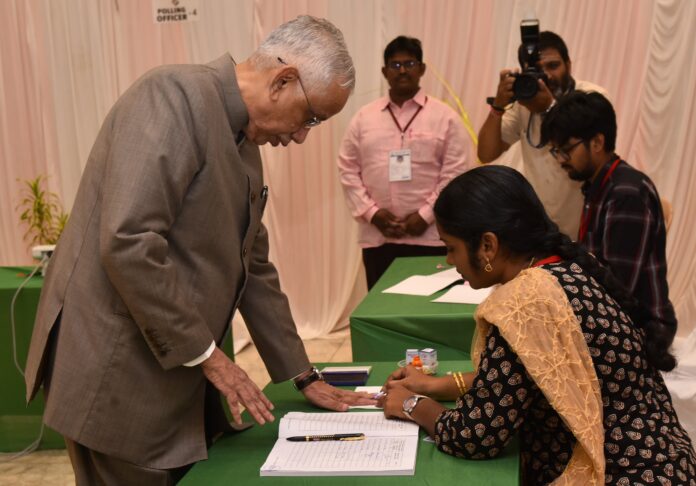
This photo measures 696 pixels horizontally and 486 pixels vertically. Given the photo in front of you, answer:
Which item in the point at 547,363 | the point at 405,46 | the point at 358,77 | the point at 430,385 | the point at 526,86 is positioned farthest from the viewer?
the point at 358,77

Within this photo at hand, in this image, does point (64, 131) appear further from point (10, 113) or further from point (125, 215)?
point (125, 215)

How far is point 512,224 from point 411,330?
3.20ft

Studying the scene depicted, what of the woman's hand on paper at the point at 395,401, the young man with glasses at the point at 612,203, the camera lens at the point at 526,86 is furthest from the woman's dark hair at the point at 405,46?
the woman's hand on paper at the point at 395,401

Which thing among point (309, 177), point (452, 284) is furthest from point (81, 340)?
point (309, 177)

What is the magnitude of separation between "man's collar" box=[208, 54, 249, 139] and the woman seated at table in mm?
428

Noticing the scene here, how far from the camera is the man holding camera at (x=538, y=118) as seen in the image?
127 inches

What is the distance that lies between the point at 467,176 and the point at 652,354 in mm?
506

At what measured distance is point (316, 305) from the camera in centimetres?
501

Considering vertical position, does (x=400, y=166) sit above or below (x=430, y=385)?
below

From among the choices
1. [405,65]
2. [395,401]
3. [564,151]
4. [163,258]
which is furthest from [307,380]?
[405,65]

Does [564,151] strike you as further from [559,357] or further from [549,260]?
[559,357]

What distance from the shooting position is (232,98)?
1.50m

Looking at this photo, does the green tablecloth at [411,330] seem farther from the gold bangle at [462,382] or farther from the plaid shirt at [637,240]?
the gold bangle at [462,382]

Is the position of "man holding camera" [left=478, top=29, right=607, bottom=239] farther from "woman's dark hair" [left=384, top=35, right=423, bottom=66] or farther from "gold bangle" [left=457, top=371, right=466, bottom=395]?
"gold bangle" [left=457, top=371, right=466, bottom=395]
